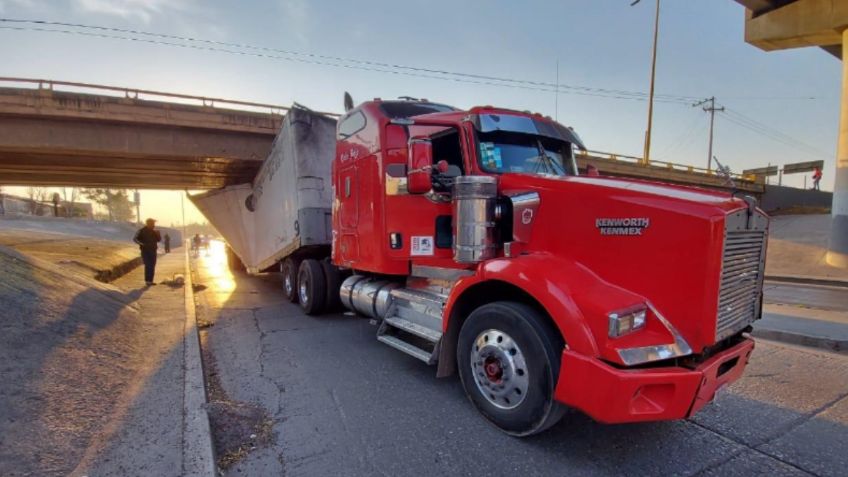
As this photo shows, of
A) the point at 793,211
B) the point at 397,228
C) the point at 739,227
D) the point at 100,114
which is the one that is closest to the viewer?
the point at 739,227

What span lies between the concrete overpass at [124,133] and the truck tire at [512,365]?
49.8 feet

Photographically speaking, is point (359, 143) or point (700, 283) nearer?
point (700, 283)

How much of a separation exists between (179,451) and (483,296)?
252 cm

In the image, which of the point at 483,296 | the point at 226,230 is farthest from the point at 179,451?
the point at 226,230

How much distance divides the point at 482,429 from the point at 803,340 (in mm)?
Answer: 5310

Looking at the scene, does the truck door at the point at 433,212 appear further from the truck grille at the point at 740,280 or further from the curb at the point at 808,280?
the curb at the point at 808,280

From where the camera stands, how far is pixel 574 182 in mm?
3193

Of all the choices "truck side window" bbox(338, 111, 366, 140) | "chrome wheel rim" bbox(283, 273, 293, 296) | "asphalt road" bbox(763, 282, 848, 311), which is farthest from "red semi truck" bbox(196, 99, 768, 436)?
"asphalt road" bbox(763, 282, 848, 311)

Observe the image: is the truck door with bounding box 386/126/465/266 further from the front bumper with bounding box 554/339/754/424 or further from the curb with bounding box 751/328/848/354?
the curb with bounding box 751/328/848/354

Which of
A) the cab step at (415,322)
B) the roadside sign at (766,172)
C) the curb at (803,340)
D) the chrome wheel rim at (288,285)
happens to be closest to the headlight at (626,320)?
the cab step at (415,322)

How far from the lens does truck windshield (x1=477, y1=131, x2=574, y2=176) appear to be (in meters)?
3.94

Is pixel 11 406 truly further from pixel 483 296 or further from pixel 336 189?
pixel 336 189

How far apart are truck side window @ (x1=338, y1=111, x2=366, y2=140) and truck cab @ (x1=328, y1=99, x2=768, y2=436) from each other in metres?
1.04

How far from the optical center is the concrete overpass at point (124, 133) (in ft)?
44.3
